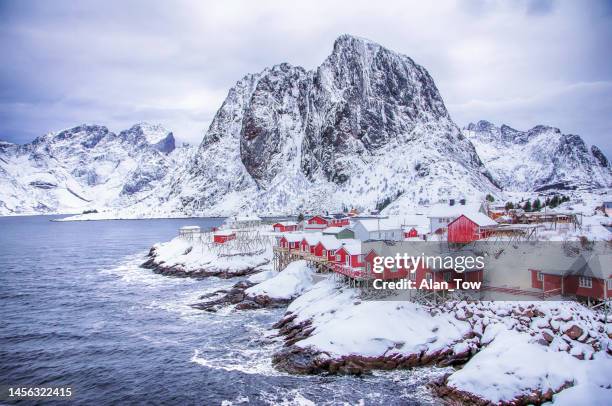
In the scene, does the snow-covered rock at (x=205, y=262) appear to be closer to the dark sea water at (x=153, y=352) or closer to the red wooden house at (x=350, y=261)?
the dark sea water at (x=153, y=352)

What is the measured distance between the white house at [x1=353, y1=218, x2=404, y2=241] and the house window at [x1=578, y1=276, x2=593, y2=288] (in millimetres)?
32375

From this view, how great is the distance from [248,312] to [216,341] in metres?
9.65

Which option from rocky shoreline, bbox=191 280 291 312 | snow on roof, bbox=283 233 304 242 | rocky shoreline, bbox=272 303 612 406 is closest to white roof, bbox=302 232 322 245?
snow on roof, bbox=283 233 304 242

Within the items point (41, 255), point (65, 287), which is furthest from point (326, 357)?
point (41, 255)

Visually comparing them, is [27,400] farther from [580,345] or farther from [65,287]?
[65,287]

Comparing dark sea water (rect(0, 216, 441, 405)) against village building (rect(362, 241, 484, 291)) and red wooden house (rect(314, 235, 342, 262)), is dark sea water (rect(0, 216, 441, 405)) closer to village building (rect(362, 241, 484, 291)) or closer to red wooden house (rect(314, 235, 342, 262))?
village building (rect(362, 241, 484, 291))

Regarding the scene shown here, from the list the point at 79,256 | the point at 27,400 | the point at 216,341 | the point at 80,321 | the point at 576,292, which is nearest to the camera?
the point at 27,400

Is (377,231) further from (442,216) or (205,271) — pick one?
(205,271)

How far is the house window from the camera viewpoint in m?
35.7

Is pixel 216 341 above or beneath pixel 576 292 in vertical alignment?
beneath

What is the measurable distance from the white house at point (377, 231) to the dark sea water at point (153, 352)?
22004mm

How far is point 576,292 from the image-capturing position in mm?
36688

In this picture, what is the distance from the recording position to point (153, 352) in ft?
124

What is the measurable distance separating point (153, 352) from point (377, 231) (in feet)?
133
